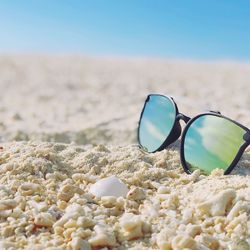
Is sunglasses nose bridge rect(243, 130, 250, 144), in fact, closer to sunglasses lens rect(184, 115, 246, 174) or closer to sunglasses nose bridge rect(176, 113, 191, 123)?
sunglasses lens rect(184, 115, 246, 174)

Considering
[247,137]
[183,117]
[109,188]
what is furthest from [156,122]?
[109,188]

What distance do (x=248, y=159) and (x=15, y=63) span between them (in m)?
13.7

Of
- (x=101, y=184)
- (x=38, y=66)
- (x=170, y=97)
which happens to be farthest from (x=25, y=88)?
(x=101, y=184)

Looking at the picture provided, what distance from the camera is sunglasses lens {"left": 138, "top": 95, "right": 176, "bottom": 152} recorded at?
253cm

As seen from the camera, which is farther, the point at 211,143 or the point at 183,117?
the point at 183,117

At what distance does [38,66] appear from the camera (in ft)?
49.2

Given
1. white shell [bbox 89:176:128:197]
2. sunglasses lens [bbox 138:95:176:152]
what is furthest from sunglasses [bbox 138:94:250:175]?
white shell [bbox 89:176:128:197]

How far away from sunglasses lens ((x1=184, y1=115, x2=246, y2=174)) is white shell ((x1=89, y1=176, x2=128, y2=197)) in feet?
1.27

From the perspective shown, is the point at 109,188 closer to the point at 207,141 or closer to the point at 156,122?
the point at 207,141

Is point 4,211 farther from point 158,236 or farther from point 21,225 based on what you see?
point 158,236

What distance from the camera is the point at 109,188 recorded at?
1.93 m

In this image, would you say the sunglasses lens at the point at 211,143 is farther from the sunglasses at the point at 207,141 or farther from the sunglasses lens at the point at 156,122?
the sunglasses lens at the point at 156,122

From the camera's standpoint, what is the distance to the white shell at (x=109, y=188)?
1913mm

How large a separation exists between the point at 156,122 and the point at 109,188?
79 centimetres
